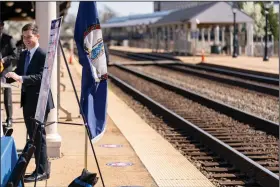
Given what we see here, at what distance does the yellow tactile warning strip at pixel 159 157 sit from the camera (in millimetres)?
7160

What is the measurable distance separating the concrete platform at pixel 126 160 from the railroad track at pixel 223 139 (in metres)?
0.42

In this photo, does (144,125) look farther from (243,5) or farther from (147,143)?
(243,5)

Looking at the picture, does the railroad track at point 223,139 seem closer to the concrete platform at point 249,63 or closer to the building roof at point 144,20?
the concrete platform at point 249,63

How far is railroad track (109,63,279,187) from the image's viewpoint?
778 centimetres

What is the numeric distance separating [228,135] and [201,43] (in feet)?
145

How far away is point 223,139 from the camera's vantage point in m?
10.5

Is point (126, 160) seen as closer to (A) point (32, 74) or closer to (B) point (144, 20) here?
(A) point (32, 74)

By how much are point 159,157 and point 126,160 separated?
0.63 m

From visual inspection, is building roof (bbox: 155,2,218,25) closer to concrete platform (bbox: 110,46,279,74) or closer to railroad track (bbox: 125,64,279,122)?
concrete platform (bbox: 110,46,279,74)

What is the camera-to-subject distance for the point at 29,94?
256 inches

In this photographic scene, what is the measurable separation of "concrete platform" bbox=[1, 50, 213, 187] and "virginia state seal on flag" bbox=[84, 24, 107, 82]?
1557 mm

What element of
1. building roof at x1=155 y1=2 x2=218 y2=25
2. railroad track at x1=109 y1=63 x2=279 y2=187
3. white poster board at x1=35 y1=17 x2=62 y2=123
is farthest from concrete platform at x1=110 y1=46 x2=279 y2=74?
white poster board at x1=35 y1=17 x2=62 y2=123

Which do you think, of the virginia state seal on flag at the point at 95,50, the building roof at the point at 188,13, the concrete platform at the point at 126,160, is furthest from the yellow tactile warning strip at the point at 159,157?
the building roof at the point at 188,13

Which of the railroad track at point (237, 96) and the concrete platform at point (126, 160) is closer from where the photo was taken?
the concrete platform at point (126, 160)
